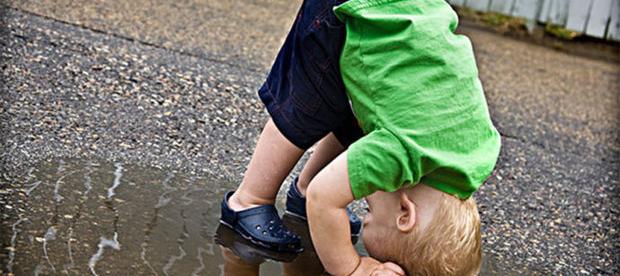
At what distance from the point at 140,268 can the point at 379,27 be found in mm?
811

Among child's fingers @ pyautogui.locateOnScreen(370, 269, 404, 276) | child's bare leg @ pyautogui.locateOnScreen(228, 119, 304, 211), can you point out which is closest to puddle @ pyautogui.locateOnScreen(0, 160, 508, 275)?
child's bare leg @ pyautogui.locateOnScreen(228, 119, 304, 211)

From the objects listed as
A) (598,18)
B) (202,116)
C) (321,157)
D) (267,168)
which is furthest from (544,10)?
(267,168)

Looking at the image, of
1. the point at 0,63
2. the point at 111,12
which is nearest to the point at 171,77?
the point at 0,63

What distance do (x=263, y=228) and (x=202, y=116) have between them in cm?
99

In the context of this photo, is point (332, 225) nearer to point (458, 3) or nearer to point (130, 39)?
point (130, 39)

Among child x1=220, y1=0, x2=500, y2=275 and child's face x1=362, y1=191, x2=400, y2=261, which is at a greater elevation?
child x1=220, y1=0, x2=500, y2=275

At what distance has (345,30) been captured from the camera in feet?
7.96

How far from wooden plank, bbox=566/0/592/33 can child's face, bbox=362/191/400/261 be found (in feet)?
15.9

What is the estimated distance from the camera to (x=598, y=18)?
682 cm

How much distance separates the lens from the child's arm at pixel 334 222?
7.34 feet

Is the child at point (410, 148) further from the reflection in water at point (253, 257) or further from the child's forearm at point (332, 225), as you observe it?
the reflection in water at point (253, 257)

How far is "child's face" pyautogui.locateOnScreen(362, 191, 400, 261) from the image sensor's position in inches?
92.8

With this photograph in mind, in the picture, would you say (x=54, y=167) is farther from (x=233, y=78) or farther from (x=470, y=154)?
(x=233, y=78)

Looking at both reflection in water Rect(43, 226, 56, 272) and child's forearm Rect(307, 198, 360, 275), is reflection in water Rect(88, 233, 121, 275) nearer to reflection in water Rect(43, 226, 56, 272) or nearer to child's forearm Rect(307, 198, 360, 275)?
reflection in water Rect(43, 226, 56, 272)
